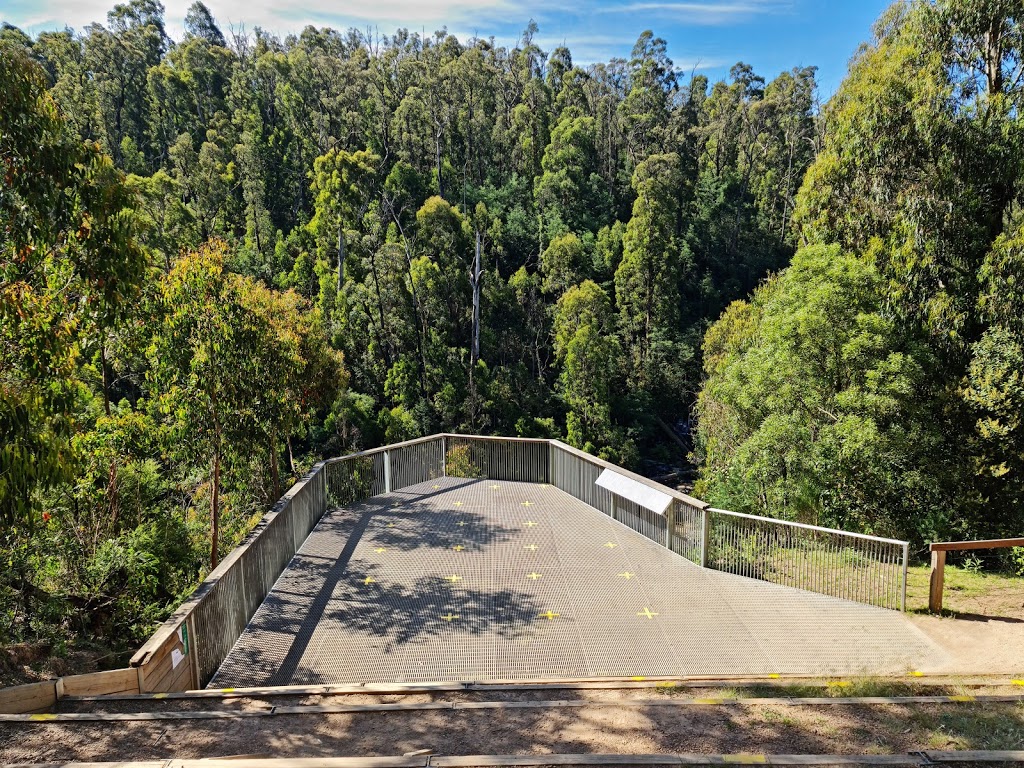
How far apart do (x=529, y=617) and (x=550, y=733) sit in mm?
3073

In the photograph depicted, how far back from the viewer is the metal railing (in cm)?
636

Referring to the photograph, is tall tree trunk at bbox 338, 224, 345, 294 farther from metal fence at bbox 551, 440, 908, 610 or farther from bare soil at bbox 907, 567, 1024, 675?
bare soil at bbox 907, 567, 1024, 675

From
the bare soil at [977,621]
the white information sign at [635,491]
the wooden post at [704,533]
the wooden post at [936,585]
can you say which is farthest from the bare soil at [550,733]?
the white information sign at [635,491]

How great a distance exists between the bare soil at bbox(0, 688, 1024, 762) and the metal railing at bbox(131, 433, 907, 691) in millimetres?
1007

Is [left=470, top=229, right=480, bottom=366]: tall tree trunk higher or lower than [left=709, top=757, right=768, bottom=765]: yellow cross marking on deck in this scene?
higher

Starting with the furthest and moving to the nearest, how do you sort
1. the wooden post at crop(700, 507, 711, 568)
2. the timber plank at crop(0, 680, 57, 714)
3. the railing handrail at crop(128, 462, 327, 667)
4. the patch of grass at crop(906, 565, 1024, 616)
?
the wooden post at crop(700, 507, 711, 568) → the patch of grass at crop(906, 565, 1024, 616) → the railing handrail at crop(128, 462, 327, 667) → the timber plank at crop(0, 680, 57, 714)

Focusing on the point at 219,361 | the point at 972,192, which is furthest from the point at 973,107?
the point at 219,361

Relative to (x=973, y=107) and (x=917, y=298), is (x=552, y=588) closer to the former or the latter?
(x=917, y=298)

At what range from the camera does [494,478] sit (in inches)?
517

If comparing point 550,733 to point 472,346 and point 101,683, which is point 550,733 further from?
point 472,346

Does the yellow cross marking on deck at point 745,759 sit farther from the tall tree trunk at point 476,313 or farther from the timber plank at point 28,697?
the tall tree trunk at point 476,313

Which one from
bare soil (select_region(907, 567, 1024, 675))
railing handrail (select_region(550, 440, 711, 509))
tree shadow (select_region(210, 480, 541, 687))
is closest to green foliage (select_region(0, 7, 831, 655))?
tree shadow (select_region(210, 480, 541, 687))

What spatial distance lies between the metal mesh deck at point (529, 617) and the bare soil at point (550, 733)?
156cm

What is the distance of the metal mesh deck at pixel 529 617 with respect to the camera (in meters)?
6.76
